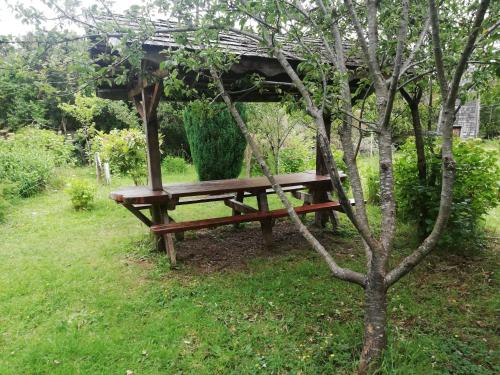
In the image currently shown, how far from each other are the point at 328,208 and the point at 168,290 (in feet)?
8.17

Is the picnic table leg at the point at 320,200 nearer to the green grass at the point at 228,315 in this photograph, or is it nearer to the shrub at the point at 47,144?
the green grass at the point at 228,315

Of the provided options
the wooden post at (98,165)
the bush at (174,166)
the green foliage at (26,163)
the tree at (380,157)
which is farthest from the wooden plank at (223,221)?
the bush at (174,166)

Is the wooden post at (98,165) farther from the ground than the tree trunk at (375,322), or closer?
farther from the ground

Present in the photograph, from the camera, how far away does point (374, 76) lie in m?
2.29

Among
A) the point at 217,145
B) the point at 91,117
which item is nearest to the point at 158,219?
the point at 217,145

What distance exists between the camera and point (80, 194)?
6934 mm

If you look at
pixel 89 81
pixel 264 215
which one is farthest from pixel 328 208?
pixel 89 81

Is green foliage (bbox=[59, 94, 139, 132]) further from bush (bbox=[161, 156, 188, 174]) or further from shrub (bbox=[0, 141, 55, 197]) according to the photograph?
bush (bbox=[161, 156, 188, 174])

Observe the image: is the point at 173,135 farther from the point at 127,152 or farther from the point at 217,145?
the point at 127,152

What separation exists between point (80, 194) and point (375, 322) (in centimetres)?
639

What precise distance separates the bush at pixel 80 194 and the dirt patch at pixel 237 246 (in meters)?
2.88

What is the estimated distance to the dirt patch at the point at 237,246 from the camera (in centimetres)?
437

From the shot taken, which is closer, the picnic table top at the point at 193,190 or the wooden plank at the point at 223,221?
the wooden plank at the point at 223,221

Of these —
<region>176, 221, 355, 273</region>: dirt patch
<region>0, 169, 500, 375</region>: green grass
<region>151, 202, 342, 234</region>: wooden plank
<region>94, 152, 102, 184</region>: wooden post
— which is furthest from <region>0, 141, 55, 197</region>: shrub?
<region>151, 202, 342, 234</region>: wooden plank
